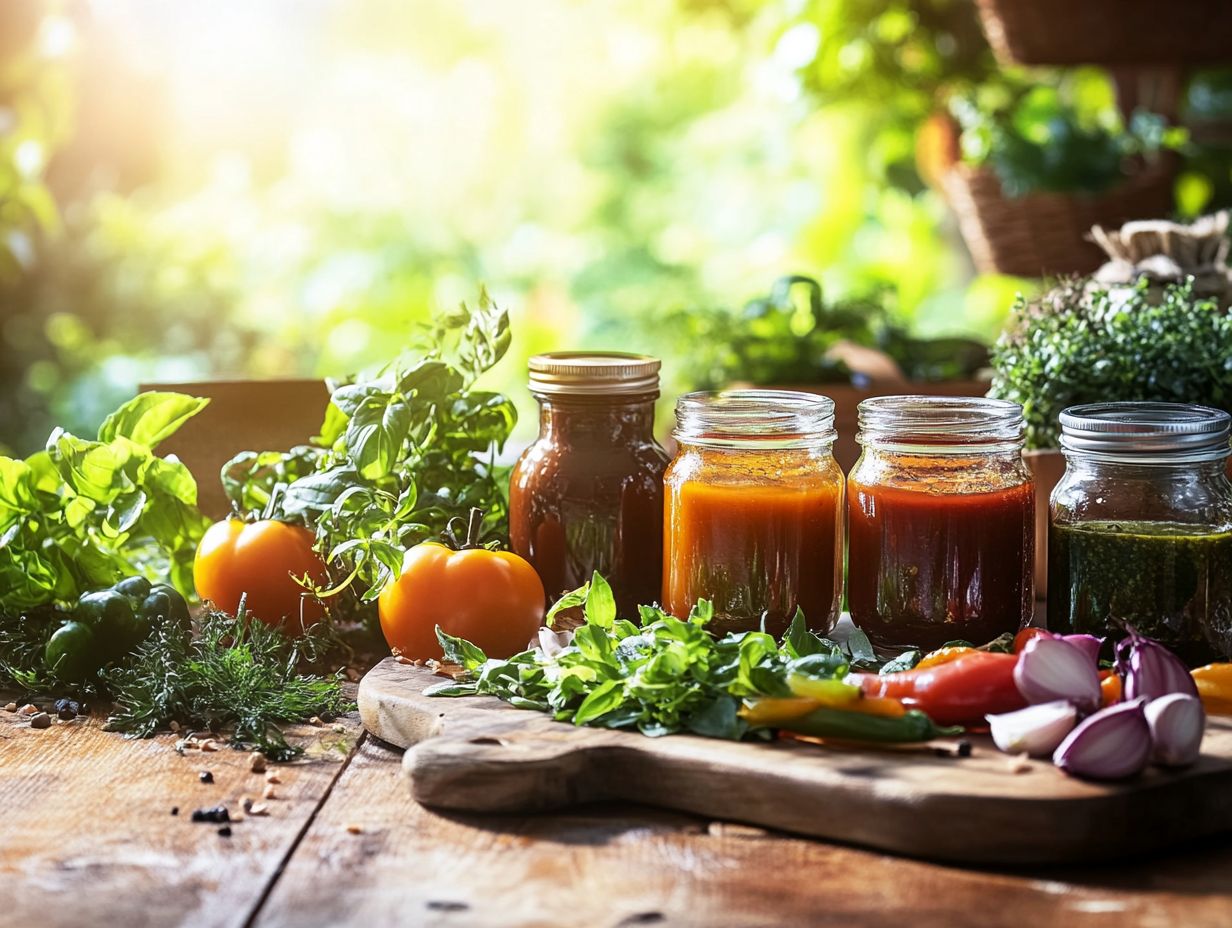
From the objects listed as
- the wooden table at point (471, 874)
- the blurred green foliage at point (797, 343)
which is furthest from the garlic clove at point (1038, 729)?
the blurred green foliage at point (797, 343)

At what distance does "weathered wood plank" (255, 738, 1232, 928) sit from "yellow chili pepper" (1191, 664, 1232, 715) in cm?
22

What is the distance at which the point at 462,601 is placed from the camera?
1.69 meters

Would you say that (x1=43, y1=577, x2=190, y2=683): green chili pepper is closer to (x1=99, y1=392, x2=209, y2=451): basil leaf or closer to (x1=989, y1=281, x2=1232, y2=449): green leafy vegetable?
(x1=99, y1=392, x2=209, y2=451): basil leaf

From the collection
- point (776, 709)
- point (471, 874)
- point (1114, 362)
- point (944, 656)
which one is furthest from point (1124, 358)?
point (471, 874)

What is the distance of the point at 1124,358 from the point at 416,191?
5.36m

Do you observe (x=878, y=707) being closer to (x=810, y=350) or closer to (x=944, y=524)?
(x=944, y=524)

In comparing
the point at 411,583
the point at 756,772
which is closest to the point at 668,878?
the point at 756,772

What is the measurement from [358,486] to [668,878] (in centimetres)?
80

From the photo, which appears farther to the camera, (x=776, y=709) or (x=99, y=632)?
(x=99, y=632)

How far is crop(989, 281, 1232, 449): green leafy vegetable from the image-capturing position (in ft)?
6.07

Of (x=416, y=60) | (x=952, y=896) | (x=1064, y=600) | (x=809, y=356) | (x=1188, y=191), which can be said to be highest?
(x=416, y=60)

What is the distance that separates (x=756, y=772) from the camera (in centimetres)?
129

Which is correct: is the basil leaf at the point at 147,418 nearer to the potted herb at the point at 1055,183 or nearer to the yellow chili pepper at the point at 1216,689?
the yellow chili pepper at the point at 1216,689

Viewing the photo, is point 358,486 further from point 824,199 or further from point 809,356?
point 824,199
